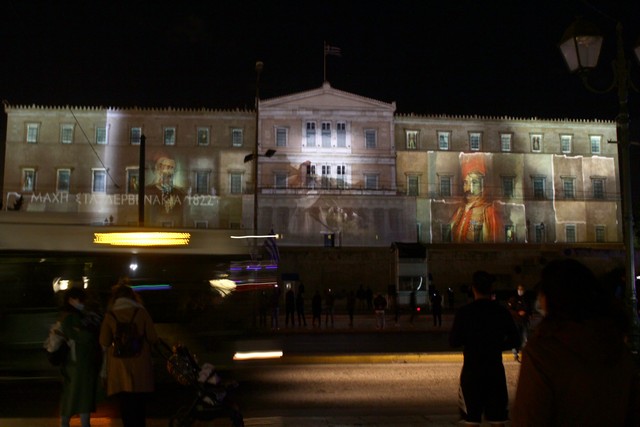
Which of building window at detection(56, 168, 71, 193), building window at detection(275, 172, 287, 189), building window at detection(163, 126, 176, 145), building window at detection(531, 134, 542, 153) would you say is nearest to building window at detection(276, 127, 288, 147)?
building window at detection(275, 172, 287, 189)

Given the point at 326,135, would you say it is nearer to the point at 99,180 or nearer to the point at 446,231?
the point at 446,231

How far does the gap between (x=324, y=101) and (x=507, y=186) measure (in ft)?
61.1

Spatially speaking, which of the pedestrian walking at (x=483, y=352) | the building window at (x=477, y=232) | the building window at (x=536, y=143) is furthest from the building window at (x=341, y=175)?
the pedestrian walking at (x=483, y=352)

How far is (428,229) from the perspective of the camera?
2124 inches

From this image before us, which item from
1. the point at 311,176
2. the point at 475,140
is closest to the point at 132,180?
the point at 311,176

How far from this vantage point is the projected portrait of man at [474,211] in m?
54.6

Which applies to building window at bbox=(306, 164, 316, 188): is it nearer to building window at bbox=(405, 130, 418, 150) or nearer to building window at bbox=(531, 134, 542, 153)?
building window at bbox=(405, 130, 418, 150)

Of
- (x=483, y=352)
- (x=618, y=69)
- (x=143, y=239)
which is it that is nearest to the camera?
(x=483, y=352)

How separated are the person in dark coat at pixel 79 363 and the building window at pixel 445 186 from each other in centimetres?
5051

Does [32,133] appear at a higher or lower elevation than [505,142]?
higher

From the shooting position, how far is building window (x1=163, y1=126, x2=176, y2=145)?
53.8m

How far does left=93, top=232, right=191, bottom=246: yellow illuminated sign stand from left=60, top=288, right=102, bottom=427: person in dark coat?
9.96 ft

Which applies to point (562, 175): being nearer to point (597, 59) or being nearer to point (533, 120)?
point (533, 120)

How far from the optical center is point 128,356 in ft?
19.4
